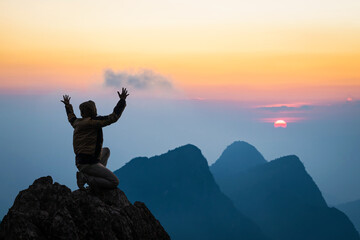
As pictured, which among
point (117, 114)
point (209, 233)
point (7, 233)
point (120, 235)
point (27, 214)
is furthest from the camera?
point (209, 233)

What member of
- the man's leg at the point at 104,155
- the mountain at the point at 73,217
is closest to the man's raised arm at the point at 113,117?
the man's leg at the point at 104,155

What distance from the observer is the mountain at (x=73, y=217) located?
1149 cm

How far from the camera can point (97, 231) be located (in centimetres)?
1238

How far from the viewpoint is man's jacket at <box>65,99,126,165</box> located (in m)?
14.0

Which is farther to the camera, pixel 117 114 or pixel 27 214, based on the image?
pixel 117 114

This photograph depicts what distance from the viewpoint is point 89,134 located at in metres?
14.1

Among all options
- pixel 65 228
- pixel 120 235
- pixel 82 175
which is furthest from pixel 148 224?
pixel 65 228

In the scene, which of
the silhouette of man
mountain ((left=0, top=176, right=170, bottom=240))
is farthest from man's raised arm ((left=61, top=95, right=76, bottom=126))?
mountain ((left=0, top=176, right=170, bottom=240))

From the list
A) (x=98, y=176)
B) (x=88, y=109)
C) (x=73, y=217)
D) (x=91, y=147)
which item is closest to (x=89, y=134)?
(x=91, y=147)

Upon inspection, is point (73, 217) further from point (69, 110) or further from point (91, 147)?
point (69, 110)

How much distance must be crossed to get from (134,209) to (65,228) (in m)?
3.41

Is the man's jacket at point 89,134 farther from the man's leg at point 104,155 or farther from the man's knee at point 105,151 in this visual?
the man's knee at point 105,151

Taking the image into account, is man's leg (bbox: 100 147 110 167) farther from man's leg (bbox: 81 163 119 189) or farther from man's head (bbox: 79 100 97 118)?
man's head (bbox: 79 100 97 118)

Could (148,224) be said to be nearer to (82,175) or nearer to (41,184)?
(82,175)
